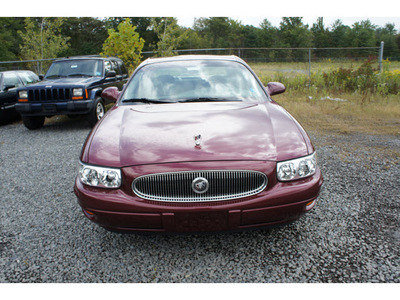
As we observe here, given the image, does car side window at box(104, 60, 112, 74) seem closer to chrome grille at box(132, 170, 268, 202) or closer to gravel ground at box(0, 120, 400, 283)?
gravel ground at box(0, 120, 400, 283)

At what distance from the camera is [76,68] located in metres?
8.15

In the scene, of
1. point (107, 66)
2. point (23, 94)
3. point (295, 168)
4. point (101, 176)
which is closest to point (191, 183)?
point (101, 176)

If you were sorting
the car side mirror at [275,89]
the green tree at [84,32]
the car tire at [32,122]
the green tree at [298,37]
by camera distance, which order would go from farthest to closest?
1. the green tree at [84,32]
2. the green tree at [298,37]
3. the car tire at [32,122]
4. the car side mirror at [275,89]

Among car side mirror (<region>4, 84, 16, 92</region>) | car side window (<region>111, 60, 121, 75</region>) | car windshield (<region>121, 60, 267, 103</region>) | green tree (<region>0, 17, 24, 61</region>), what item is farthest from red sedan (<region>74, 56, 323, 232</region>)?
green tree (<region>0, 17, 24, 61</region>)

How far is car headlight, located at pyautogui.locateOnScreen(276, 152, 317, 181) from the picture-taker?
2205 mm

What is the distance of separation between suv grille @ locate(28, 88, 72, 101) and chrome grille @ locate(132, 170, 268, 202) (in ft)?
18.8

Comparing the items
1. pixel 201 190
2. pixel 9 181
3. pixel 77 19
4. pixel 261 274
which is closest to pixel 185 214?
pixel 201 190

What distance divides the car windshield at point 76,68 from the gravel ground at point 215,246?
15.8 feet

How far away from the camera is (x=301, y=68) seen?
12469mm

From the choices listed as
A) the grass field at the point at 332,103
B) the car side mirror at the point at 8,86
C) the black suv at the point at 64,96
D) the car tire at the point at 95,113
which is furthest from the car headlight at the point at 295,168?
the car side mirror at the point at 8,86

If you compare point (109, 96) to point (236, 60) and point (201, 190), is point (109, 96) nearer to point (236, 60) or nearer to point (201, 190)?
point (236, 60)

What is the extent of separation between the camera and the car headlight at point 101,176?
7.18ft

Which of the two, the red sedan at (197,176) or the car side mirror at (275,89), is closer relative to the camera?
the red sedan at (197,176)

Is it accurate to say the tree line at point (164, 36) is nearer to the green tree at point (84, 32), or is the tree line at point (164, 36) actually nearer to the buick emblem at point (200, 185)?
the green tree at point (84, 32)
